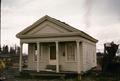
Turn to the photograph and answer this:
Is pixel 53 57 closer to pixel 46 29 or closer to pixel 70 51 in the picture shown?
pixel 70 51

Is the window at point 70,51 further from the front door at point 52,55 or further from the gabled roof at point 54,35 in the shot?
the gabled roof at point 54,35

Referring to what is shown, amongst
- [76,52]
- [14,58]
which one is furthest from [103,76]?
[14,58]

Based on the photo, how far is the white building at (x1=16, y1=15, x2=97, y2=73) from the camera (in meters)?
21.2

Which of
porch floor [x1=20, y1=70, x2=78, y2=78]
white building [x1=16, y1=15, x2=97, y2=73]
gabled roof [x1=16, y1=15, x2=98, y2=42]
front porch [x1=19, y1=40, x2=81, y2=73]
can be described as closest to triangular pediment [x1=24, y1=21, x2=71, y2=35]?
white building [x1=16, y1=15, x2=97, y2=73]

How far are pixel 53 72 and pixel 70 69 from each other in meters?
1.80

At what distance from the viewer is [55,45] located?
23219 millimetres

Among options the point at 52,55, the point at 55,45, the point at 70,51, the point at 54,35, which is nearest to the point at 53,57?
the point at 52,55

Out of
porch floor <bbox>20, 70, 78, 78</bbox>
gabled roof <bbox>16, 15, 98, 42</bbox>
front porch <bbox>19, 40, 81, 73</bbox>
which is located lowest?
porch floor <bbox>20, 70, 78, 78</bbox>

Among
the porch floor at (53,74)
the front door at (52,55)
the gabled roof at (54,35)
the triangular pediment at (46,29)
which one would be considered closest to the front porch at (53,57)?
the front door at (52,55)

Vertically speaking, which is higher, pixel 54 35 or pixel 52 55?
pixel 54 35

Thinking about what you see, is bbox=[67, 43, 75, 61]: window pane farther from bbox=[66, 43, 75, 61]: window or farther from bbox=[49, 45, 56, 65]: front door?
bbox=[49, 45, 56, 65]: front door

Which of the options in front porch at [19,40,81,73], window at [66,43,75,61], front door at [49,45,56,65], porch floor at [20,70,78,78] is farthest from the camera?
front door at [49,45,56,65]

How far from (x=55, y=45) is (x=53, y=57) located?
1.21 m

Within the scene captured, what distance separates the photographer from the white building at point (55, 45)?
2117 cm
